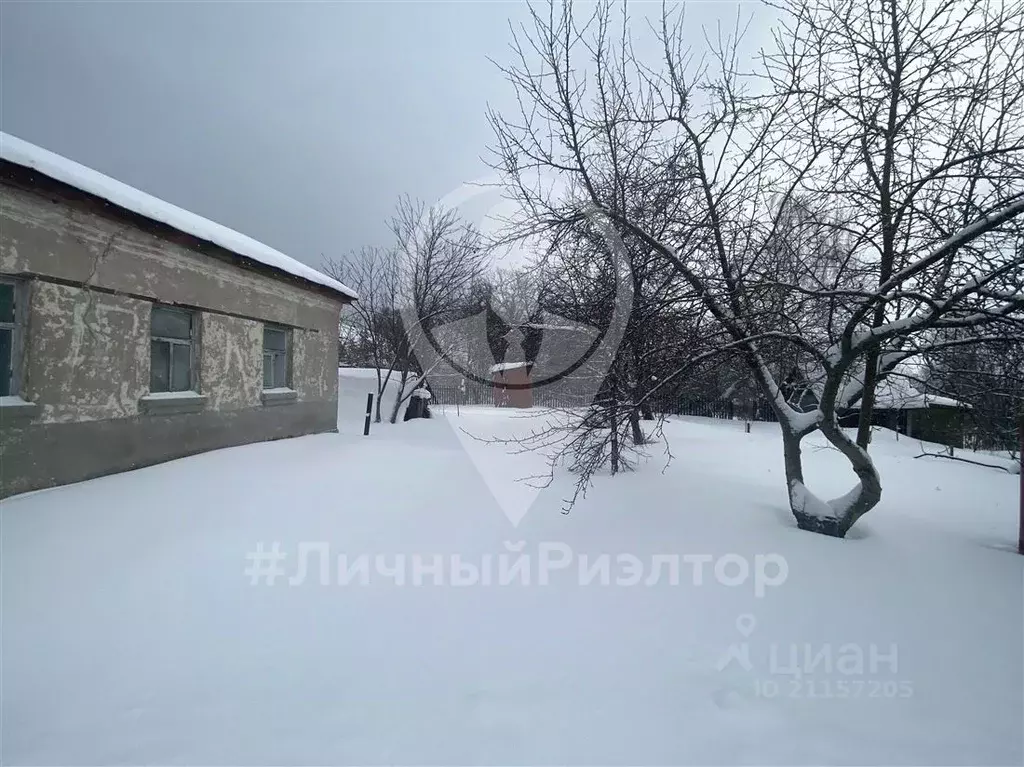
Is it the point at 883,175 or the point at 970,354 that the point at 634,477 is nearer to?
the point at 970,354

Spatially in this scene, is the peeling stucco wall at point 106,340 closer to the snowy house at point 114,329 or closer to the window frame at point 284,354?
the snowy house at point 114,329

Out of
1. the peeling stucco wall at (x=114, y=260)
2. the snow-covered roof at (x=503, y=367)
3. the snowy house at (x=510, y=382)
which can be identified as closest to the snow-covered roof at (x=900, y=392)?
the peeling stucco wall at (x=114, y=260)

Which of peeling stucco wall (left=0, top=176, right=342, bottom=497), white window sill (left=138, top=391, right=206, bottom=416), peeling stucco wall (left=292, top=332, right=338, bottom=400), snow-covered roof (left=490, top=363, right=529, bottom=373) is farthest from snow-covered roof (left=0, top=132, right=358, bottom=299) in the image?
snow-covered roof (left=490, top=363, right=529, bottom=373)

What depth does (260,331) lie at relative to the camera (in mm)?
8734

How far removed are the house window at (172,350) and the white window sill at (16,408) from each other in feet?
5.27

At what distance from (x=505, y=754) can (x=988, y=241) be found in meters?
5.24

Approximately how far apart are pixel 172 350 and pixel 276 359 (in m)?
2.62

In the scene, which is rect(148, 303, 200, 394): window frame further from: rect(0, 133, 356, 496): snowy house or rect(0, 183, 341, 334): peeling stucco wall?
rect(0, 183, 341, 334): peeling stucco wall

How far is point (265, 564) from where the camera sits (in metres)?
3.84

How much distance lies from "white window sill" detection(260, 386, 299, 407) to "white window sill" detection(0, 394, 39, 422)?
12.1 ft

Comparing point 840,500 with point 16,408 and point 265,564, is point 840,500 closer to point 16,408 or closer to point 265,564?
point 265,564

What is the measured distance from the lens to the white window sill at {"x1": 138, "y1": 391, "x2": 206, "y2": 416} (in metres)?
6.45

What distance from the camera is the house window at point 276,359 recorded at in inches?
366

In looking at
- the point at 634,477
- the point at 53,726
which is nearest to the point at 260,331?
the point at 634,477
